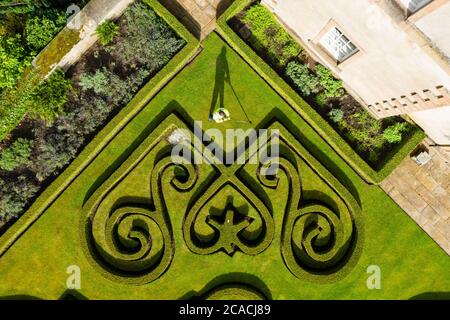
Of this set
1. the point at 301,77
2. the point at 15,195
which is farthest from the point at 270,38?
the point at 15,195

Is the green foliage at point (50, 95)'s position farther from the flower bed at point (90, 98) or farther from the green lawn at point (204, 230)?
the green lawn at point (204, 230)

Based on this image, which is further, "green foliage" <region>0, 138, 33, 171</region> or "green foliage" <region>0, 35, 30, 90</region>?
"green foliage" <region>0, 138, 33, 171</region>

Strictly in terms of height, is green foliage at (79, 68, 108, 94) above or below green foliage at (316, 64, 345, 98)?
above

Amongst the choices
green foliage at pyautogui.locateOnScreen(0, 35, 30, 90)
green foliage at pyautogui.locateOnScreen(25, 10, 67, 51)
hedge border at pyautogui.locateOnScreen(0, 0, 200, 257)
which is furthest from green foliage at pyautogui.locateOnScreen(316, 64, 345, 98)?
green foliage at pyautogui.locateOnScreen(0, 35, 30, 90)

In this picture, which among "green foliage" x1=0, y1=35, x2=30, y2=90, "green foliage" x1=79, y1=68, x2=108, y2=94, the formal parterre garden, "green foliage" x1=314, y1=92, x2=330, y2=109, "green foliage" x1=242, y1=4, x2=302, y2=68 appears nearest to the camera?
"green foliage" x1=0, y1=35, x2=30, y2=90

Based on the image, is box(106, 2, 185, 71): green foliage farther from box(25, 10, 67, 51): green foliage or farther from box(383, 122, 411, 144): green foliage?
box(383, 122, 411, 144): green foliage
